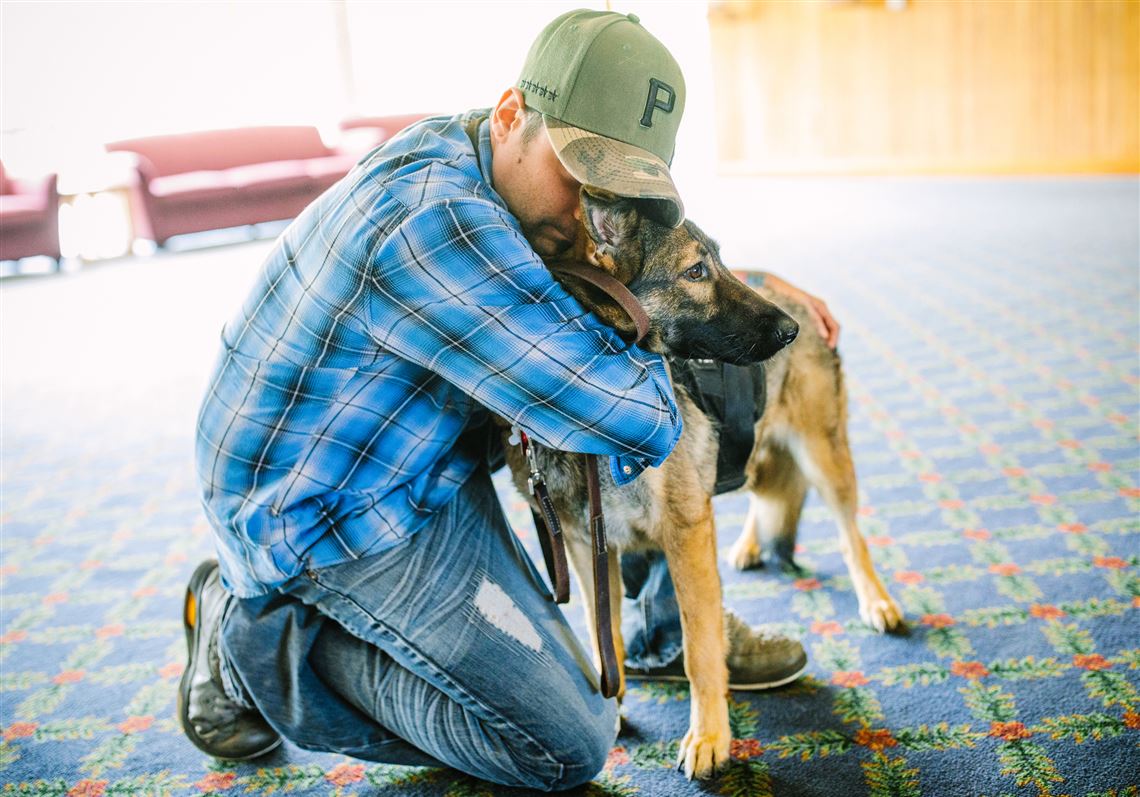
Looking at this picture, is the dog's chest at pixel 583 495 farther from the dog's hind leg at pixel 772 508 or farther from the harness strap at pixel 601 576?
the dog's hind leg at pixel 772 508

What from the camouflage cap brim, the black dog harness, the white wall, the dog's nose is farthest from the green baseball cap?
the white wall

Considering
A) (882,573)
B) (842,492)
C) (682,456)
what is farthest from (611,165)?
(882,573)

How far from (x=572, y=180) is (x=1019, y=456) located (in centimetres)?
204

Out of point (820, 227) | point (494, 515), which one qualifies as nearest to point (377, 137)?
point (820, 227)

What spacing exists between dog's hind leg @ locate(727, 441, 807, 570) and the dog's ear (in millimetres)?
750

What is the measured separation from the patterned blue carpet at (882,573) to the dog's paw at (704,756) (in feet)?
0.09

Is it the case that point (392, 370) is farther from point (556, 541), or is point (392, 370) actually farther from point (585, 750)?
point (585, 750)

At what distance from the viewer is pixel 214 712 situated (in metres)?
1.84

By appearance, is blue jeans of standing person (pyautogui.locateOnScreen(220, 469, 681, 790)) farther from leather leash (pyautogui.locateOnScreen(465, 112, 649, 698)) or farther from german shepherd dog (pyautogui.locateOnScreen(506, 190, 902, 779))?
german shepherd dog (pyautogui.locateOnScreen(506, 190, 902, 779))

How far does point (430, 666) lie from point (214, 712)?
513 millimetres

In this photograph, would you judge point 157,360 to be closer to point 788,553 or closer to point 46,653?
point 46,653

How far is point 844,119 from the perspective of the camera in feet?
36.2

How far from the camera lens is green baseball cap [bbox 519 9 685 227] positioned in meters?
1.45

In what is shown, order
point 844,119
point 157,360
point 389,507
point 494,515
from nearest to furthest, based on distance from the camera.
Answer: point 389,507 → point 494,515 → point 157,360 → point 844,119
